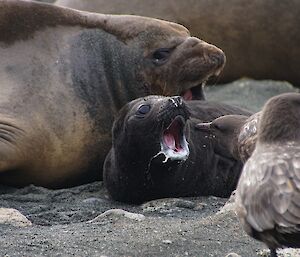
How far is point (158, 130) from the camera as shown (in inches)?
266

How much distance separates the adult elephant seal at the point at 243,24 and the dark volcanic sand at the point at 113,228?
3697 mm

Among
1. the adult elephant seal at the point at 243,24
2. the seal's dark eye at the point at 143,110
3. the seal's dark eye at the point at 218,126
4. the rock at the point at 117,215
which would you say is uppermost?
the seal's dark eye at the point at 143,110

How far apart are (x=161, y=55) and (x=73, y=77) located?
613 mm

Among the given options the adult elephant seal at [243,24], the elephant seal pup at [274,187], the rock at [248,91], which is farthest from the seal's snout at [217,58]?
the adult elephant seal at [243,24]

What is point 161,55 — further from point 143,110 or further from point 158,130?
point 158,130

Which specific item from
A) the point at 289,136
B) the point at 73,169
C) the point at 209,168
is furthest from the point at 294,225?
the point at 73,169

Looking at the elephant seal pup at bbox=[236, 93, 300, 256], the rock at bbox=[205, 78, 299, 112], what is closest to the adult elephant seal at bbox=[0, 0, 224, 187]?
the rock at bbox=[205, 78, 299, 112]

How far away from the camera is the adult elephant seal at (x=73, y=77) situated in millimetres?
7246

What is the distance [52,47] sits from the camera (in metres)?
7.63

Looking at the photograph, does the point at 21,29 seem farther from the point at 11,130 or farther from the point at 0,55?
the point at 11,130

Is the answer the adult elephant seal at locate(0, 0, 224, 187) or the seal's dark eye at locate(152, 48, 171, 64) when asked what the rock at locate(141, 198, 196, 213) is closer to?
the adult elephant seal at locate(0, 0, 224, 187)

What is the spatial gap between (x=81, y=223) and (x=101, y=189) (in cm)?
116

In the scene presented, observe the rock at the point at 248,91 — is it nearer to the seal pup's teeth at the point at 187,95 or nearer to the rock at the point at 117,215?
the seal pup's teeth at the point at 187,95

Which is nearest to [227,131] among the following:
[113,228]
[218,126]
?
[218,126]
